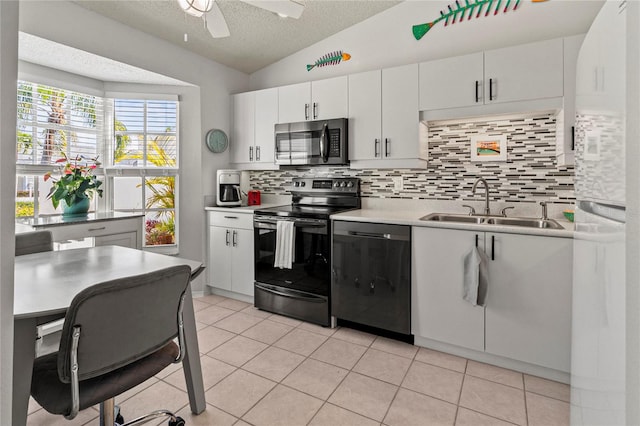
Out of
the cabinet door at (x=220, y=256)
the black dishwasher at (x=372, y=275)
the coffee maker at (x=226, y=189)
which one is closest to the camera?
the black dishwasher at (x=372, y=275)

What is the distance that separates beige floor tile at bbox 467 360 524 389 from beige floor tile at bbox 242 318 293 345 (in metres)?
1.44

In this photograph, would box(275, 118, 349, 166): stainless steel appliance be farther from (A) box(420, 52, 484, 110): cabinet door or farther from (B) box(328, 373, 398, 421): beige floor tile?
(B) box(328, 373, 398, 421): beige floor tile

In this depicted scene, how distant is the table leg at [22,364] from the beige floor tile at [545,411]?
2269 millimetres

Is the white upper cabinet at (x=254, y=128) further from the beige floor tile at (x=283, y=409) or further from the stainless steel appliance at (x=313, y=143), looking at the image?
the beige floor tile at (x=283, y=409)

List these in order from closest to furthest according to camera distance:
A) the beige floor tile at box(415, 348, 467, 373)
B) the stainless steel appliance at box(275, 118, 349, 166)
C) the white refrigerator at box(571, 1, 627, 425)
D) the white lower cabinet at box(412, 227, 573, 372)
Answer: the white refrigerator at box(571, 1, 627, 425), the white lower cabinet at box(412, 227, 573, 372), the beige floor tile at box(415, 348, 467, 373), the stainless steel appliance at box(275, 118, 349, 166)

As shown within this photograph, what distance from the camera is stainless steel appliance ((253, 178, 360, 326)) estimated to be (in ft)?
9.57

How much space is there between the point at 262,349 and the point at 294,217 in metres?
1.13

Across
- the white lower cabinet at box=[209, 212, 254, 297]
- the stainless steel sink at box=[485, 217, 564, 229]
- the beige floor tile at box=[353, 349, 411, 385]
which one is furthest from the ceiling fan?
the beige floor tile at box=[353, 349, 411, 385]

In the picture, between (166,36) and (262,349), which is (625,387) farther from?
(166,36)

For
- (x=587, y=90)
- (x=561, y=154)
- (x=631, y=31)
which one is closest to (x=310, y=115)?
(x=561, y=154)

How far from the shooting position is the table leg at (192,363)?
5.72ft

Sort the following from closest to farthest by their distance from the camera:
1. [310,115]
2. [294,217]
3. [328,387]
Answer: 1. [328,387]
2. [294,217]
3. [310,115]

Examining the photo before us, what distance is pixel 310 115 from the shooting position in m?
3.35

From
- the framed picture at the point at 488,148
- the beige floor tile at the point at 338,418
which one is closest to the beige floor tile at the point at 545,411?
the beige floor tile at the point at 338,418
